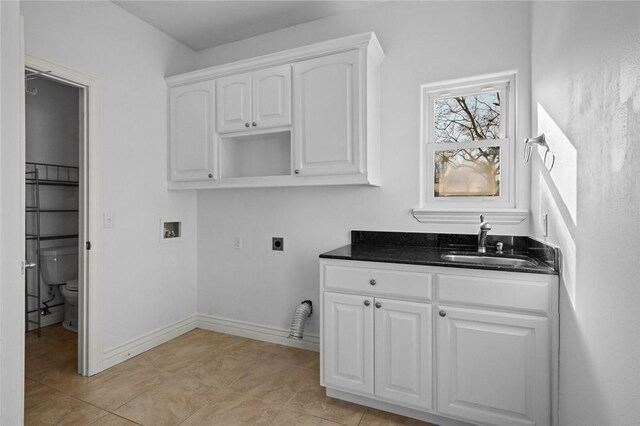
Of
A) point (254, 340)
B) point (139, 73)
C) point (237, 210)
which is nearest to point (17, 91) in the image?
point (139, 73)

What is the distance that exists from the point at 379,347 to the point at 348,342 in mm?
187

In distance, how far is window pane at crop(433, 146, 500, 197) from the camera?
2.36 metres

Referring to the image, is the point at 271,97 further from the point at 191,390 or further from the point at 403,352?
the point at 191,390

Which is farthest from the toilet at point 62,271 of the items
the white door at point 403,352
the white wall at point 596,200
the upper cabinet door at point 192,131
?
the white wall at point 596,200

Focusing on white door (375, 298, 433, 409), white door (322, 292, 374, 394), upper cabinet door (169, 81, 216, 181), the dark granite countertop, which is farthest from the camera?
upper cabinet door (169, 81, 216, 181)

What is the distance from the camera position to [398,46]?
2.56 m

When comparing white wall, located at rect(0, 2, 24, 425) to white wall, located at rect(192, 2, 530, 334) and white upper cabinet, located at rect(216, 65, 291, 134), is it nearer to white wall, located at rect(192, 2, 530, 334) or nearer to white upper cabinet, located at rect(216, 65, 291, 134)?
white upper cabinet, located at rect(216, 65, 291, 134)

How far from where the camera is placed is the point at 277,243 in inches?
118

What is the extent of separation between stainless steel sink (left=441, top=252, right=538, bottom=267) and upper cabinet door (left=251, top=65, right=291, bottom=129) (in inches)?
57.3

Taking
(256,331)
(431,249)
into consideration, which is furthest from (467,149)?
(256,331)

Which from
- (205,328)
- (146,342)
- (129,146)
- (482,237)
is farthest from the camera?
(205,328)

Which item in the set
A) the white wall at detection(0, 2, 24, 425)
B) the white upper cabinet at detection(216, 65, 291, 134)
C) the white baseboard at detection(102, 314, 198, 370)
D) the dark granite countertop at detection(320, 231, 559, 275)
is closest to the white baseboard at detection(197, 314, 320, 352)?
the white baseboard at detection(102, 314, 198, 370)

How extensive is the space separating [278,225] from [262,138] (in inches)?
29.8

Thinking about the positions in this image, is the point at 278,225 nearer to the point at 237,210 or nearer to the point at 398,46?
the point at 237,210
